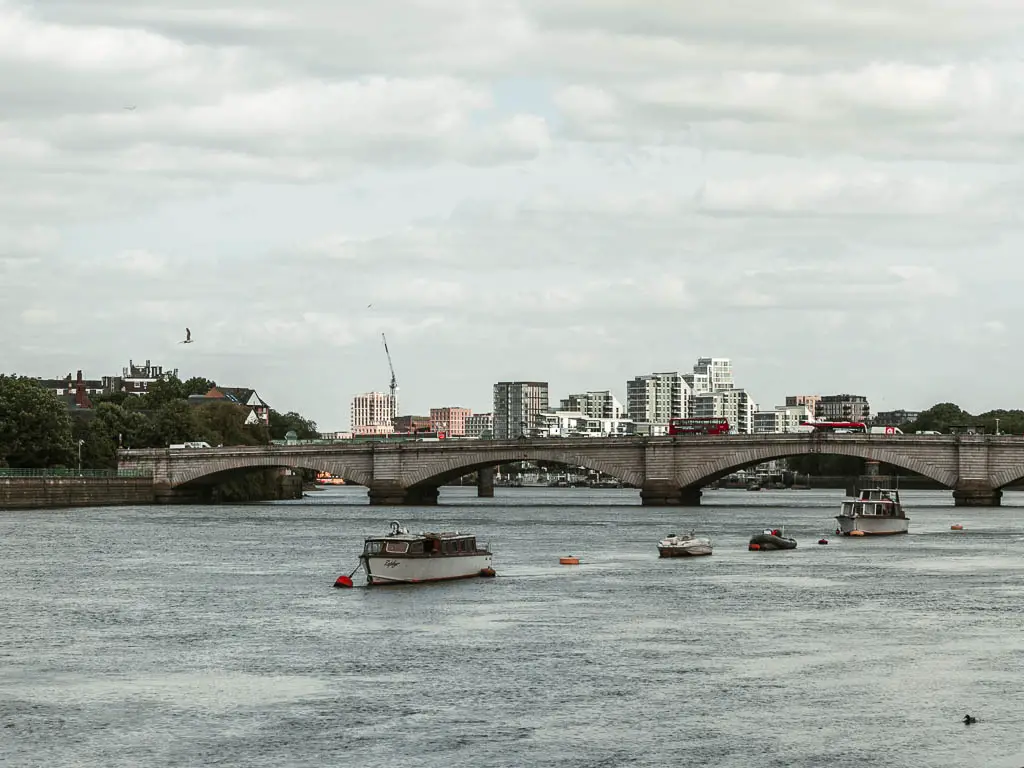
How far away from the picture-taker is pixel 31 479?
5915 inches

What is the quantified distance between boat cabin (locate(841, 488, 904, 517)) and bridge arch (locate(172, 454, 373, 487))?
58579mm

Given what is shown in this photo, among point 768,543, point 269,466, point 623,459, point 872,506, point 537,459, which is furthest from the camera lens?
point 269,466

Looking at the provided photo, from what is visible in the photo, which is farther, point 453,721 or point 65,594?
point 65,594

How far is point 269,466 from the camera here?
16525cm

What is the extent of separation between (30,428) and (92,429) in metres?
23.4

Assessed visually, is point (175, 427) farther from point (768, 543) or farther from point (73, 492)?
point (768, 543)

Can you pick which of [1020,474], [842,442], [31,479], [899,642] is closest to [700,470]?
[842,442]

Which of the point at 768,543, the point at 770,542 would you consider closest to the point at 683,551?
the point at 768,543

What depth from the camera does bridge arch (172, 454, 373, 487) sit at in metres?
164

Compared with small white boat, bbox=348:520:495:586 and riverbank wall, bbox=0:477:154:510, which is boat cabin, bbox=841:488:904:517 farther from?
riverbank wall, bbox=0:477:154:510

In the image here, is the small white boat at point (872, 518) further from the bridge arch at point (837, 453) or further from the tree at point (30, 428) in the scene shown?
the tree at point (30, 428)

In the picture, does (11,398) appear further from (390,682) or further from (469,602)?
(390,682)

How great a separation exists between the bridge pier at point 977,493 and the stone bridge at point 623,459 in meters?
0.09

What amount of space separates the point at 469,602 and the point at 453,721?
25253mm
